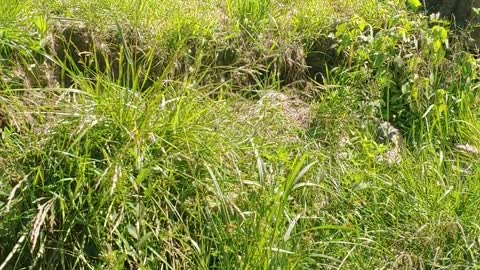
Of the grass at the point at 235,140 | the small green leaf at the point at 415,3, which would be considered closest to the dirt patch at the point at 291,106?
the grass at the point at 235,140

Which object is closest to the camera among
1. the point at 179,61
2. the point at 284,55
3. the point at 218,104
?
the point at 218,104

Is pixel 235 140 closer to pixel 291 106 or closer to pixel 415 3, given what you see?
pixel 291 106

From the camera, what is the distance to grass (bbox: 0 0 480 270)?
266 cm

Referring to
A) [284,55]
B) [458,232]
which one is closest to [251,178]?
[458,232]

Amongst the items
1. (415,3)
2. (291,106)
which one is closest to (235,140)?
(291,106)

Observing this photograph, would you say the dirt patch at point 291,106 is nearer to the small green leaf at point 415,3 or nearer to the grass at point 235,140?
the grass at point 235,140

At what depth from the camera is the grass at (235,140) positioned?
2660 millimetres

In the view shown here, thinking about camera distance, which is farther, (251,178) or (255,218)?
(251,178)

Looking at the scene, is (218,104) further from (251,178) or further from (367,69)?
(367,69)

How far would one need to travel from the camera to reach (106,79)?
3031 millimetres

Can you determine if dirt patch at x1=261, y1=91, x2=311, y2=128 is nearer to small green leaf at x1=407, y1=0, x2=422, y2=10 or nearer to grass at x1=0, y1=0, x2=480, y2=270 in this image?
grass at x1=0, y1=0, x2=480, y2=270

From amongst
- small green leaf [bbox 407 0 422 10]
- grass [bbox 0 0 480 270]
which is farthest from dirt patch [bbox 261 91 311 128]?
small green leaf [bbox 407 0 422 10]

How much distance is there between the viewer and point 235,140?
10.1ft

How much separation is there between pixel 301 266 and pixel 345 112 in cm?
113
